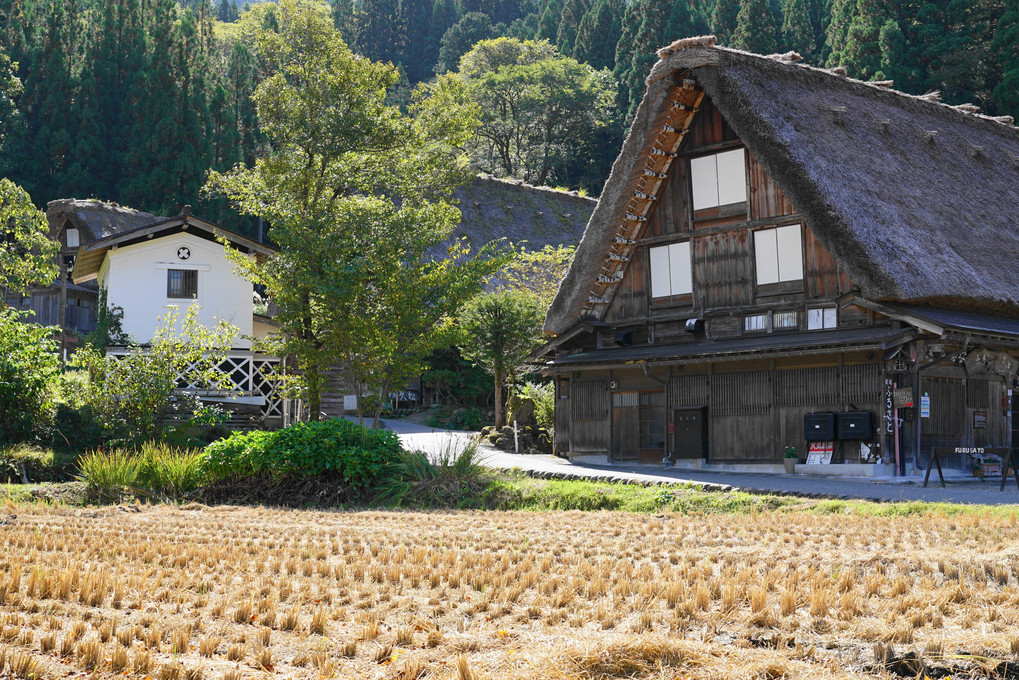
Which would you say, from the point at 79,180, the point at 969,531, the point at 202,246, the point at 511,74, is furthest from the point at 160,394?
the point at 511,74

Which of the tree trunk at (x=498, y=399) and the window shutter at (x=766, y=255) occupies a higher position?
the window shutter at (x=766, y=255)

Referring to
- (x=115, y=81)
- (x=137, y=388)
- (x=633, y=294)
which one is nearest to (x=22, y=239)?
(x=137, y=388)

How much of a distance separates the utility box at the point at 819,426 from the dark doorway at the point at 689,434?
263 centimetres

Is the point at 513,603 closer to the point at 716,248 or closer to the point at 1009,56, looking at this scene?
the point at 716,248

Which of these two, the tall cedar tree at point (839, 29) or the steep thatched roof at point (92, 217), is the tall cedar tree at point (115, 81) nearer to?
the steep thatched roof at point (92, 217)

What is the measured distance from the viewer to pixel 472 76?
6444 cm

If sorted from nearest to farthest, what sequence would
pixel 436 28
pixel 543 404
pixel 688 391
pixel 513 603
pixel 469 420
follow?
pixel 513 603 → pixel 688 391 → pixel 543 404 → pixel 469 420 → pixel 436 28

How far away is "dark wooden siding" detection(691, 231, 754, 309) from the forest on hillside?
931 inches

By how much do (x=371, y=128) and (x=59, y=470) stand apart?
10.1 m

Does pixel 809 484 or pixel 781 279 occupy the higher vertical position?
pixel 781 279

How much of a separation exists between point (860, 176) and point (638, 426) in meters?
7.39

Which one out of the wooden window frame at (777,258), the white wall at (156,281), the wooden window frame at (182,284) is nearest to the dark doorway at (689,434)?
the wooden window frame at (777,258)

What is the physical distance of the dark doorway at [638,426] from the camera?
23.9 metres

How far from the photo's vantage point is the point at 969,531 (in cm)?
1018
